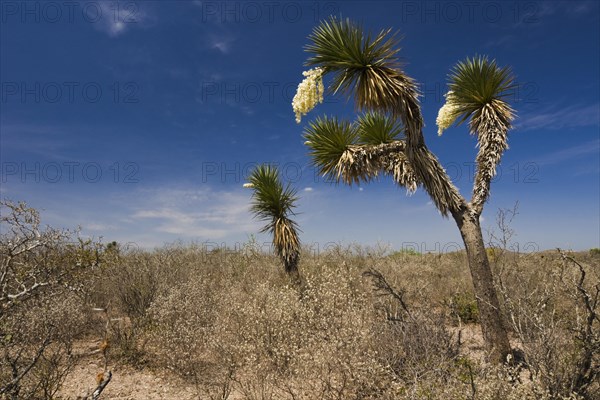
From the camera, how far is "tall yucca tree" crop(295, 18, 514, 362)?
6.71 m

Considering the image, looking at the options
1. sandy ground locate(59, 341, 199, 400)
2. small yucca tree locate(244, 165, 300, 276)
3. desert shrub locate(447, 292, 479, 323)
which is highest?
small yucca tree locate(244, 165, 300, 276)

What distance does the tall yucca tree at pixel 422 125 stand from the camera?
671 cm

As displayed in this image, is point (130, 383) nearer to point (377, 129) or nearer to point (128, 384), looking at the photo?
point (128, 384)

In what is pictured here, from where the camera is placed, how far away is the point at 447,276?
1270cm

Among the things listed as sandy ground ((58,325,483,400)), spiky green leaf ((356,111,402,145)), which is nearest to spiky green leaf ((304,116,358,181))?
spiky green leaf ((356,111,402,145))

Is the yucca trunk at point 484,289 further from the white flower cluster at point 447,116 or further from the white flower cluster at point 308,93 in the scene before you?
the white flower cluster at point 308,93

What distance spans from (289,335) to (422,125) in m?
4.68

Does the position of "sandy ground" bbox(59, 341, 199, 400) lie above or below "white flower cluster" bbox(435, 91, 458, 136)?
below

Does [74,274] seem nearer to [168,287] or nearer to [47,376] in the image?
[168,287]

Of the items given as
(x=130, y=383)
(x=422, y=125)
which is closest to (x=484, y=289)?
(x=422, y=125)

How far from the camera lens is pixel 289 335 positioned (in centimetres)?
634

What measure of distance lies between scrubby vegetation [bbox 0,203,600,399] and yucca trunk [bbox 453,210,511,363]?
0.99ft

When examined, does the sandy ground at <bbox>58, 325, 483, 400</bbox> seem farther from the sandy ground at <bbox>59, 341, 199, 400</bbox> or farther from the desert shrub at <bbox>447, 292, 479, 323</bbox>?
the desert shrub at <bbox>447, 292, 479, 323</bbox>

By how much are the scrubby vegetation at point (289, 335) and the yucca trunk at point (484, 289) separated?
0.99 feet
